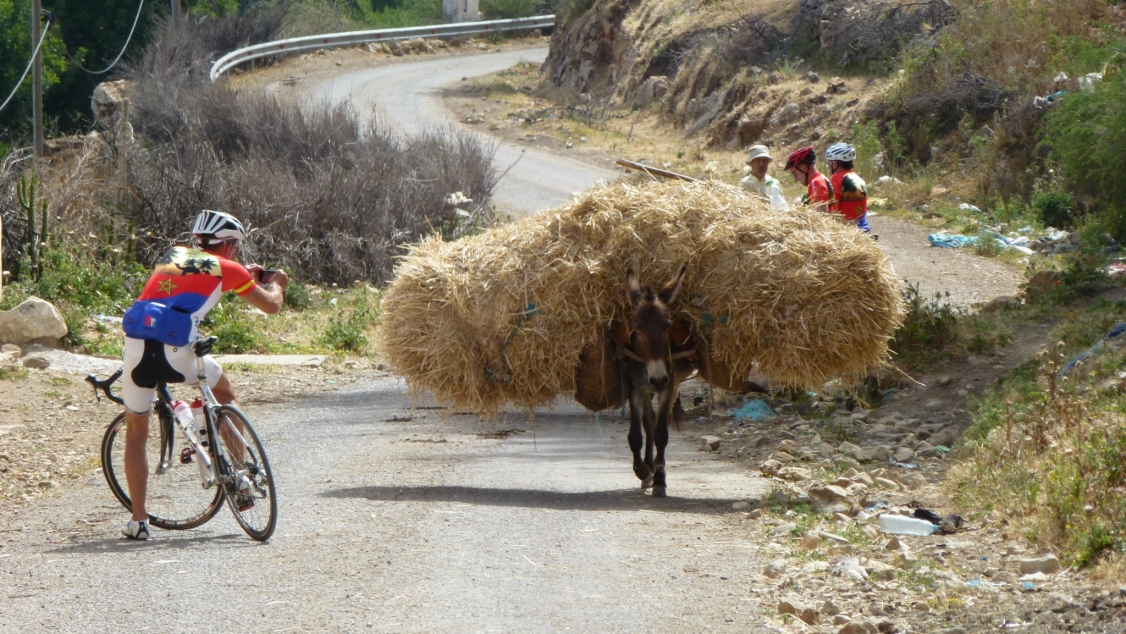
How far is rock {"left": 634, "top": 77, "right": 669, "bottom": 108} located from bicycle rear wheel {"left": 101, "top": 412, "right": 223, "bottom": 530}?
26628 mm

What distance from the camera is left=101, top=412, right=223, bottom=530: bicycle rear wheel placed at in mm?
7168

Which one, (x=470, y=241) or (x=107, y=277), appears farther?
(x=107, y=277)

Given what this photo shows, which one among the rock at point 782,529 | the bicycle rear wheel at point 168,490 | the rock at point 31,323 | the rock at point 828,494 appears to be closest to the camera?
the bicycle rear wheel at point 168,490

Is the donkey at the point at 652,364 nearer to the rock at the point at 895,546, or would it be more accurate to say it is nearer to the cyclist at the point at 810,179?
the cyclist at the point at 810,179

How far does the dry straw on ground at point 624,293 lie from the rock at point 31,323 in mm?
6707

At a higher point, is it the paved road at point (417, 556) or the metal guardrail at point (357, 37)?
the metal guardrail at point (357, 37)

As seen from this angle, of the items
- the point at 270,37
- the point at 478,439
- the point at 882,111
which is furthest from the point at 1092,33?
the point at 270,37

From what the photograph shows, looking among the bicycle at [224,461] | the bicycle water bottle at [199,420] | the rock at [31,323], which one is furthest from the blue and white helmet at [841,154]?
the rock at [31,323]

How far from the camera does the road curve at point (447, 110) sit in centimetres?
2469

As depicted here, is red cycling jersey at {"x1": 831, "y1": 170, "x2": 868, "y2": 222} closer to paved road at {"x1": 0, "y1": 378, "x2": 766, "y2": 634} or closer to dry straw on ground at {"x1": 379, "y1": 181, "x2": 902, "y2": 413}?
dry straw on ground at {"x1": 379, "y1": 181, "x2": 902, "y2": 413}

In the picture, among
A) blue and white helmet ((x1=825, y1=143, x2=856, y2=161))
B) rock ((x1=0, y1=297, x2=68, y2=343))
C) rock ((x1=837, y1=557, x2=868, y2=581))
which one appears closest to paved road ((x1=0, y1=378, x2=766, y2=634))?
rock ((x1=837, y1=557, x2=868, y2=581))

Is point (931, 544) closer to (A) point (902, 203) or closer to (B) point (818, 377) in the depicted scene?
(B) point (818, 377)

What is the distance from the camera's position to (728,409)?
11.8m

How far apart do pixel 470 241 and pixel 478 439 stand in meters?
2.71
